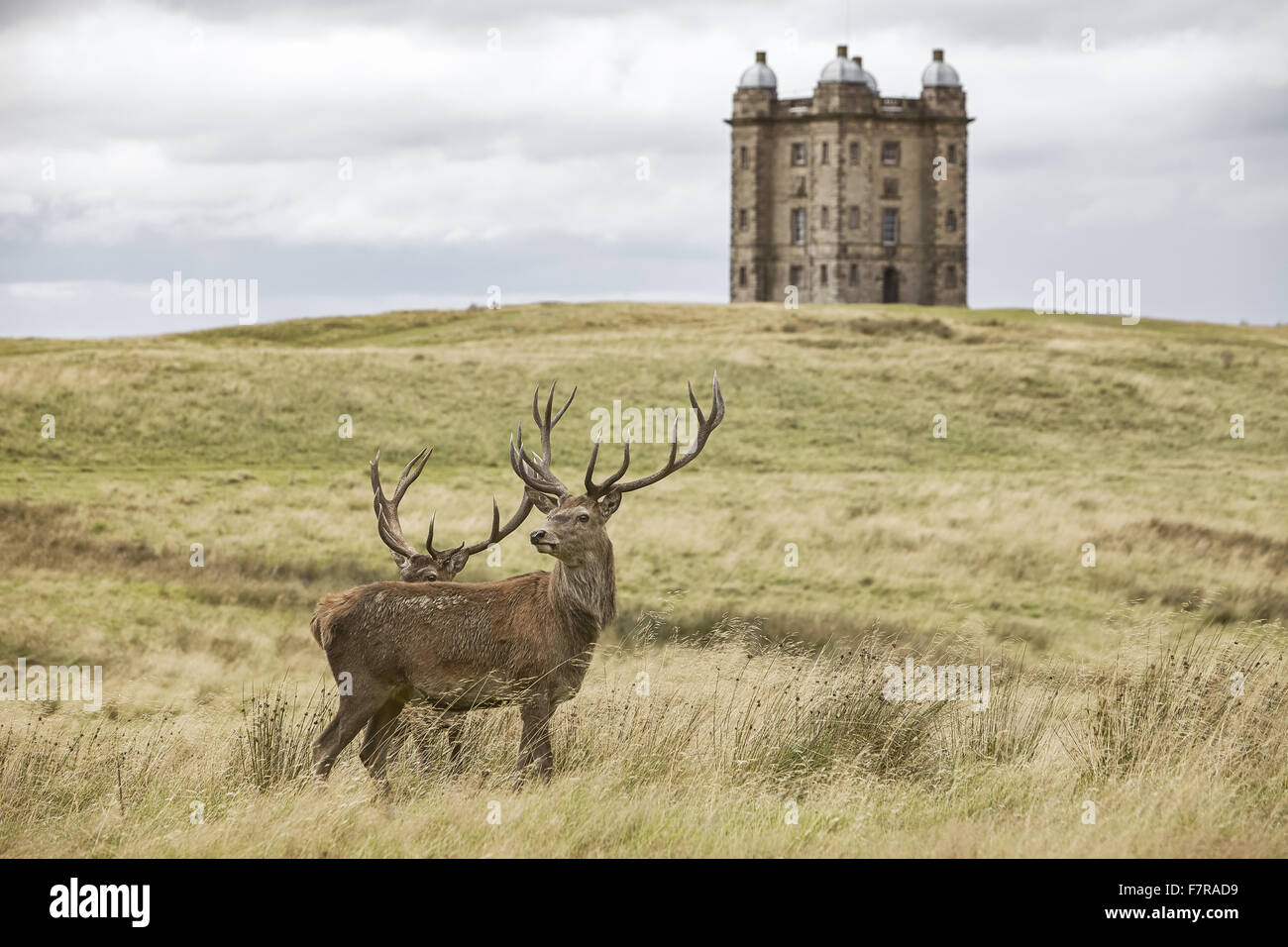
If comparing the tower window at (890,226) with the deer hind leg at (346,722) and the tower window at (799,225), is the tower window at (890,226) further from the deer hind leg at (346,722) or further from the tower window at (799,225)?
the deer hind leg at (346,722)

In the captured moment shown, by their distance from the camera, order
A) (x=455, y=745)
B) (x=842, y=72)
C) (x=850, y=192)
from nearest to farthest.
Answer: (x=455, y=745) < (x=850, y=192) < (x=842, y=72)

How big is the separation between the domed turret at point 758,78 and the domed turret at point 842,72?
3.93 meters

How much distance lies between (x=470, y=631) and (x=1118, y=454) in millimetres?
36538

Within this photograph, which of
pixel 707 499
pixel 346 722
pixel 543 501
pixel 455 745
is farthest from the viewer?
pixel 707 499

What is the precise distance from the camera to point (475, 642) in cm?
809

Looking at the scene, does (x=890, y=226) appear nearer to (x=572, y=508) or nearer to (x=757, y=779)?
(x=572, y=508)

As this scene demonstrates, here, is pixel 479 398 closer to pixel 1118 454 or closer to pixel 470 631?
pixel 1118 454

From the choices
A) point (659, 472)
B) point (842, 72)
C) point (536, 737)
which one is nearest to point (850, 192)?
point (842, 72)

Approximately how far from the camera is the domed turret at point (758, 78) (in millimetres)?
102438

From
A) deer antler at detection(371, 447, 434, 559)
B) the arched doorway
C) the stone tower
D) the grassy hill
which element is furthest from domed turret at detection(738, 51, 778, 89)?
deer antler at detection(371, 447, 434, 559)

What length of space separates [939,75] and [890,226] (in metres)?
11.8

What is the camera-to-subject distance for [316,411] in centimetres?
4312
